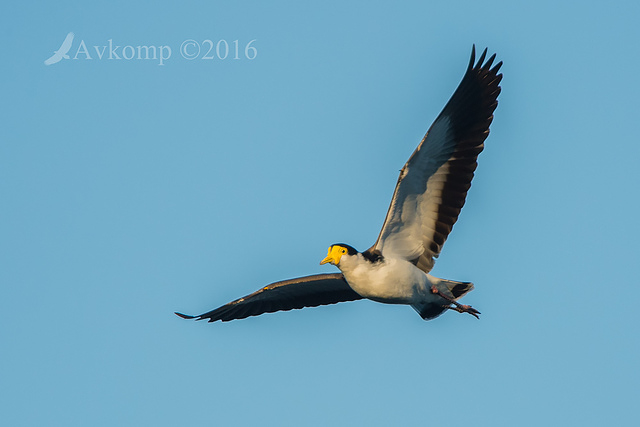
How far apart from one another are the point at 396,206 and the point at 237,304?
455cm

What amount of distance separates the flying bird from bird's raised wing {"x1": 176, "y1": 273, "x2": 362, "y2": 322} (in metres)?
1.88

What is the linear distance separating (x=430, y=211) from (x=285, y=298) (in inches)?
159

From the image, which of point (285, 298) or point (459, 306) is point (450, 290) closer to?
point (459, 306)

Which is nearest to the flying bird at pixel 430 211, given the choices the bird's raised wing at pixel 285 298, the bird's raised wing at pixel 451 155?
the bird's raised wing at pixel 451 155

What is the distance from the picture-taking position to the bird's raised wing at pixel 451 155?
1736 centimetres

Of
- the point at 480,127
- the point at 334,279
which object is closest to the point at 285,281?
the point at 334,279

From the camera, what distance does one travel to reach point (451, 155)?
57.6 feet

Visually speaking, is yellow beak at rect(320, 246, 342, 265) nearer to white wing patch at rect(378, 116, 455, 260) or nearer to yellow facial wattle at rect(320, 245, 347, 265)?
yellow facial wattle at rect(320, 245, 347, 265)

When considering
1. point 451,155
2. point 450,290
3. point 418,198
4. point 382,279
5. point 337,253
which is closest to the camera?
point 337,253

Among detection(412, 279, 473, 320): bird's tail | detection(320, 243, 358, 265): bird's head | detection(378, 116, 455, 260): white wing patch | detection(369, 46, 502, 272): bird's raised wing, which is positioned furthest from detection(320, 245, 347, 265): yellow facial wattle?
detection(412, 279, 473, 320): bird's tail

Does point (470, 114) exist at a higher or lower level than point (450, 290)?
higher

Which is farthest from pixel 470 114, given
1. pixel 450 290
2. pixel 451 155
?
pixel 450 290

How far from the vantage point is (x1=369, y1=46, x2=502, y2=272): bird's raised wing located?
1736 centimetres

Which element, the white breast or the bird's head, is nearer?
the bird's head
